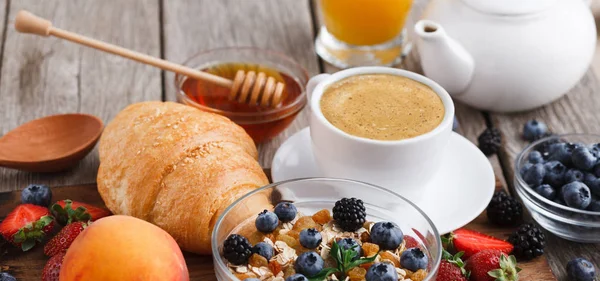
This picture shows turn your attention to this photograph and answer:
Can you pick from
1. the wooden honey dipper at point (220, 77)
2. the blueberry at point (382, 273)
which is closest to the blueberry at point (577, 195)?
the blueberry at point (382, 273)

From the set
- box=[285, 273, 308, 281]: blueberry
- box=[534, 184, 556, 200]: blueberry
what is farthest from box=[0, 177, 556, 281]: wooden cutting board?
box=[285, 273, 308, 281]: blueberry

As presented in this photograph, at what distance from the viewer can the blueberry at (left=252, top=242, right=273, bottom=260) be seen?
63.6 inches

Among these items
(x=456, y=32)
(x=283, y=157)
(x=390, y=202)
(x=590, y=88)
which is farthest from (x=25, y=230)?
(x=590, y=88)

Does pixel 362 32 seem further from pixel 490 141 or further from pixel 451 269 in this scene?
pixel 451 269

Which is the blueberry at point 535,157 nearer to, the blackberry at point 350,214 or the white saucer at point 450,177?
the white saucer at point 450,177

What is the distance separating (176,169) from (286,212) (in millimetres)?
294

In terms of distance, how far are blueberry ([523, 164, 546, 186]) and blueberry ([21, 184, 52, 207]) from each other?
1177mm

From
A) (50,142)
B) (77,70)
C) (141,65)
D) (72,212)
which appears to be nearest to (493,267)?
(72,212)

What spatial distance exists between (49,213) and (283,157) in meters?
0.58

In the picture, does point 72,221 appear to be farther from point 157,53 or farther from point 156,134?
point 157,53

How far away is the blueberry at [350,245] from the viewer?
5.23 feet

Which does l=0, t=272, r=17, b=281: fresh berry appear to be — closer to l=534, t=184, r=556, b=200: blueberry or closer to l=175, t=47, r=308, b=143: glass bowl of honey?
l=175, t=47, r=308, b=143: glass bowl of honey

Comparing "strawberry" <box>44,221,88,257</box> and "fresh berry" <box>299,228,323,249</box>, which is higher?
"fresh berry" <box>299,228,323,249</box>

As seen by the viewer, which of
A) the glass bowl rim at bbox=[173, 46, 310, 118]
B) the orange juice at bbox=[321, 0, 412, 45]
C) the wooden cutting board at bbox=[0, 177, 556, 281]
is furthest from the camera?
the orange juice at bbox=[321, 0, 412, 45]
